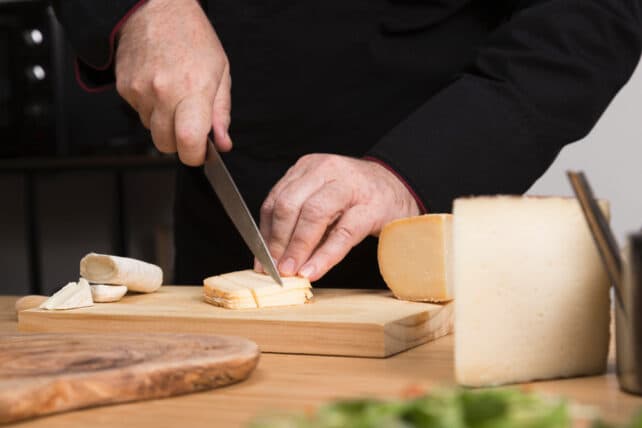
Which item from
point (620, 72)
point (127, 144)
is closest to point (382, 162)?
point (620, 72)

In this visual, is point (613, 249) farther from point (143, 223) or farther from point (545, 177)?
point (143, 223)

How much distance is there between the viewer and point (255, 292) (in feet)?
3.99

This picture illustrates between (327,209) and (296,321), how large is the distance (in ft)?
0.95

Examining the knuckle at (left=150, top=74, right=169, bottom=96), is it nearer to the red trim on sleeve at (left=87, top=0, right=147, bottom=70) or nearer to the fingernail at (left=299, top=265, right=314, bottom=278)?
the red trim on sleeve at (left=87, top=0, right=147, bottom=70)

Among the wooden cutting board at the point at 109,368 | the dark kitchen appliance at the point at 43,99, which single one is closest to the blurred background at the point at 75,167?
the dark kitchen appliance at the point at 43,99

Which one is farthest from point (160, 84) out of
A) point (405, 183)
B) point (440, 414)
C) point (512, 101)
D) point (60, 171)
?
point (60, 171)

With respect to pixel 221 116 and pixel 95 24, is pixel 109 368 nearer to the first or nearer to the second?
pixel 221 116

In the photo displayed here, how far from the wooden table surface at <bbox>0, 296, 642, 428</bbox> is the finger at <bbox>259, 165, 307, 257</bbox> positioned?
1.37ft

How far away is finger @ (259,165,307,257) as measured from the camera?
4.56 ft

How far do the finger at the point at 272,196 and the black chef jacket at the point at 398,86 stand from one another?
0.12 m

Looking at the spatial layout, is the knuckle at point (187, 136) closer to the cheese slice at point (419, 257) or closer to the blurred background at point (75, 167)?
the cheese slice at point (419, 257)

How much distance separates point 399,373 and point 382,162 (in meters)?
0.52

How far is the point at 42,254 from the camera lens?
377 cm

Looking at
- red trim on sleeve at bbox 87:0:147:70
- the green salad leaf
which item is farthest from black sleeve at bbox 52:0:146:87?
the green salad leaf
